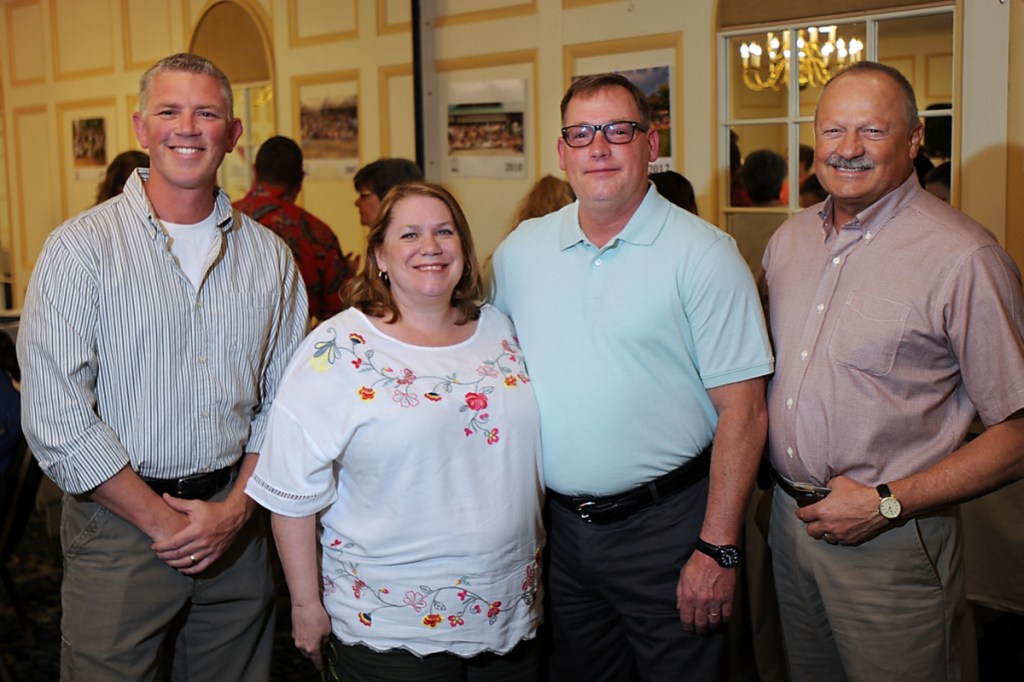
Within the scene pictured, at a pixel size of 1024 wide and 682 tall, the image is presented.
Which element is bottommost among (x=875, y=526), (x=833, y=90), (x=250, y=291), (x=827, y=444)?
(x=875, y=526)

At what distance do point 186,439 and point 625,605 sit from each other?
103 cm

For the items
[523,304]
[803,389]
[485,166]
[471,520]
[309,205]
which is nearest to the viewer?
[471,520]

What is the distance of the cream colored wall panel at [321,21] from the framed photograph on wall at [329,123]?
18 centimetres

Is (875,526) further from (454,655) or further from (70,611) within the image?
(70,611)

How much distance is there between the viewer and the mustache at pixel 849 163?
82.6 inches

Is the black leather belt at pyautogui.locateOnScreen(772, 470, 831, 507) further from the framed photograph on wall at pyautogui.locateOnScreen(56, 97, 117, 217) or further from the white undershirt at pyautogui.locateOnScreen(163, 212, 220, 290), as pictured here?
the framed photograph on wall at pyautogui.locateOnScreen(56, 97, 117, 217)

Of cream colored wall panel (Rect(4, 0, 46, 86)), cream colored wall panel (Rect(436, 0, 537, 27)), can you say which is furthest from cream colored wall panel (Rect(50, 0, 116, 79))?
cream colored wall panel (Rect(436, 0, 537, 27))

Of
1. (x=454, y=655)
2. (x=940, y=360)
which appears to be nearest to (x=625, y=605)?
(x=454, y=655)

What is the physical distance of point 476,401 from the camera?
2029 mm

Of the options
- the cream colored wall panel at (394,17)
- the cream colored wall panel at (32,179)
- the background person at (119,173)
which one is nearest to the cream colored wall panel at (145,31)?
the cream colored wall panel at (32,179)

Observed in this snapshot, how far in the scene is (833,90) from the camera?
216 centimetres

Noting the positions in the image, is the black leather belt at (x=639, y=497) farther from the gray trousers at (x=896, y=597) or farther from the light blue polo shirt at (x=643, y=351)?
the gray trousers at (x=896, y=597)

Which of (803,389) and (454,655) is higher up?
(803,389)

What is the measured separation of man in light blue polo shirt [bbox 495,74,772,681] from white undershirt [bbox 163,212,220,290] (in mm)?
719
